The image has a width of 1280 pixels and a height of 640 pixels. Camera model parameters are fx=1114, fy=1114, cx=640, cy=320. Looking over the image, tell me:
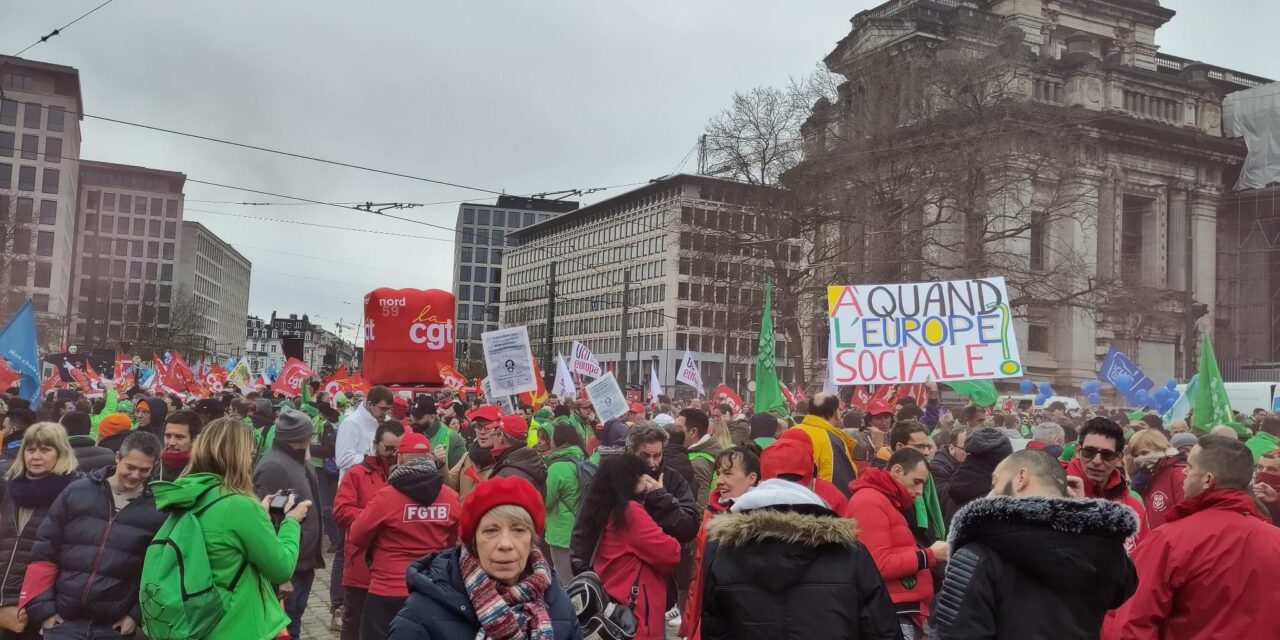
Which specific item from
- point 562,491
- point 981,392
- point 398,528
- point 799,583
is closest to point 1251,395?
point 981,392

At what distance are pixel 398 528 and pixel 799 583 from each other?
3.12m

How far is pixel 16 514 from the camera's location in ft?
19.9

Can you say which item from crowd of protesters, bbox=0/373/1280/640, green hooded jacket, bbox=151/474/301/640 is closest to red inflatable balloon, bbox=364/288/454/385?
crowd of protesters, bbox=0/373/1280/640

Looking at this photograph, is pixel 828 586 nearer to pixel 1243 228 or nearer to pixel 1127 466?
pixel 1127 466

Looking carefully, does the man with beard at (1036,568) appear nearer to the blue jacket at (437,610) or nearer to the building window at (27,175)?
the blue jacket at (437,610)

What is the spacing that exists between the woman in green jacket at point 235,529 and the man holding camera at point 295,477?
100 inches

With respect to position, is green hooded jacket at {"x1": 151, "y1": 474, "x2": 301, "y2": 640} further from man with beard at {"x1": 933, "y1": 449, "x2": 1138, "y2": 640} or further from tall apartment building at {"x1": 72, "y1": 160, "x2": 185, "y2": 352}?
tall apartment building at {"x1": 72, "y1": 160, "x2": 185, "y2": 352}

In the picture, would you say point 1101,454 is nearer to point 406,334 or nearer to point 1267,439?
point 1267,439

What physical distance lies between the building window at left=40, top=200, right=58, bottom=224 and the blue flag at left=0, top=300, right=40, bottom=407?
94842 millimetres

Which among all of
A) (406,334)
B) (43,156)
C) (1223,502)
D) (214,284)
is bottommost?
(1223,502)

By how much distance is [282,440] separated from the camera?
23.7 ft

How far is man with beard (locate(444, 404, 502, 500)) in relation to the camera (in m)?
7.73

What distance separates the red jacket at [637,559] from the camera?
18.3 feet

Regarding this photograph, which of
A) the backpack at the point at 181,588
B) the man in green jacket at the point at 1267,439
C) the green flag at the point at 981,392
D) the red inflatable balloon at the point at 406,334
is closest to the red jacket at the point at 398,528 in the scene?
the backpack at the point at 181,588
